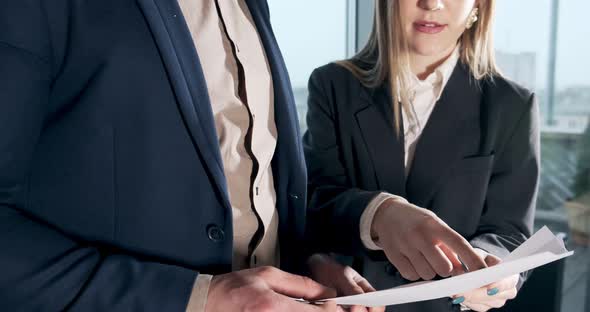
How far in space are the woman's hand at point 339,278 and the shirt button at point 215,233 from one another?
0.71 ft

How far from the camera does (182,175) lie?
0.71m

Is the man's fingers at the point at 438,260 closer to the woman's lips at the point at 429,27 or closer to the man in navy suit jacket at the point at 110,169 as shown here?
the man in navy suit jacket at the point at 110,169

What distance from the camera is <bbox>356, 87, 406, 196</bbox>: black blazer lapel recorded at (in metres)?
1.25

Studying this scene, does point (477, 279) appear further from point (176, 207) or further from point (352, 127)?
point (352, 127)

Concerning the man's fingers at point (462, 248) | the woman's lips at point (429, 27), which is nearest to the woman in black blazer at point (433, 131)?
the woman's lips at point (429, 27)

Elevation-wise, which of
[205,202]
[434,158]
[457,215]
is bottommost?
[457,215]

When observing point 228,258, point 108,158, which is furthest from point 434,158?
point 108,158

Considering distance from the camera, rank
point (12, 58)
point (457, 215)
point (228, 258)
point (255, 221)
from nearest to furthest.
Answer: point (12, 58)
point (228, 258)
point (255, 221)
point (457, 215)

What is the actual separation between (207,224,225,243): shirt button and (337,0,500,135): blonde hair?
654 mm

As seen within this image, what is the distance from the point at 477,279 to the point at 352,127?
0.65 meters

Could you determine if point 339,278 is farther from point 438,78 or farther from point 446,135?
point 438,78

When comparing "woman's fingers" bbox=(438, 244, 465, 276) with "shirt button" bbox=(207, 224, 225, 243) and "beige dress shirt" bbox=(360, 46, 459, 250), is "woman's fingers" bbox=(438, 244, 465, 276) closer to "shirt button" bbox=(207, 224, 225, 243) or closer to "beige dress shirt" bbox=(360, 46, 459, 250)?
"shirt button" bbox=(207, 224, 225, 243)

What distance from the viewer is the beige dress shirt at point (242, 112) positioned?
31.5 inches

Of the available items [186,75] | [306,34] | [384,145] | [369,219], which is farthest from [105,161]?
[306,34]
